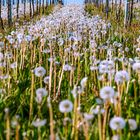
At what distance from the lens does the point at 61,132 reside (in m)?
3.14

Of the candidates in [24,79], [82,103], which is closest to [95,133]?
[82,103]

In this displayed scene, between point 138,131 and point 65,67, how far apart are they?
146 cm

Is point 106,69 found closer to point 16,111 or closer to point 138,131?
point 138,131

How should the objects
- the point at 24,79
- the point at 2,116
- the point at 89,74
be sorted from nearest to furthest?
the point at 2,116, the point at 24,79, the point at 89,74

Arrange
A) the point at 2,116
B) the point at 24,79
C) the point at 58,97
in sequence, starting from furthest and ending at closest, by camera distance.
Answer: the point at 24,79 < the point at 58,97 < the point at 2,116

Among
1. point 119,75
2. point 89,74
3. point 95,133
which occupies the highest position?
point 119,75

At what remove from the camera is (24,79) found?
5.51 meters

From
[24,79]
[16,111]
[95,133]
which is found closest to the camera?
[95,133]

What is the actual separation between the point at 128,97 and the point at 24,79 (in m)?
1.70

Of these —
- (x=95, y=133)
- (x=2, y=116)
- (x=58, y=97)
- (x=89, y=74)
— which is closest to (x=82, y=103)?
(x=58, y=97)

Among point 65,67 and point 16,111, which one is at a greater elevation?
point 65,67

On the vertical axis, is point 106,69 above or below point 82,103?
above

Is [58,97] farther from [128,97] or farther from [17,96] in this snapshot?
[128,97]

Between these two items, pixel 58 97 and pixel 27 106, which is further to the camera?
pixel 58 97
